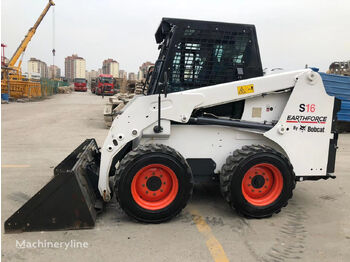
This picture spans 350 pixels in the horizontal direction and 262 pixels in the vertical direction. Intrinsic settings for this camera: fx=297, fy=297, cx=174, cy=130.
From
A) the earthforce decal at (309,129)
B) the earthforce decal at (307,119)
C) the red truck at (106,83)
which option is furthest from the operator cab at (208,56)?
the red truck at (106,83)

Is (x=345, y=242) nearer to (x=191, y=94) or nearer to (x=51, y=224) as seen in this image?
(x=191, y=94)

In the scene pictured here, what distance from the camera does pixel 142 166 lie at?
138 inches

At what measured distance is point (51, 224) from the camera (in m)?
3.32

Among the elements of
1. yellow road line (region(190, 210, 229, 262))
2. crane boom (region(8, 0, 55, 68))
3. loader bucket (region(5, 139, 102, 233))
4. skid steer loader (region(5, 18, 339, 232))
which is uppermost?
crane boom (region(8, 0, 55, 68))

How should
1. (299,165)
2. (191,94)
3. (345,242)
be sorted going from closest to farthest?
1. (345,242)
2. (191,94)
3. (299,165)

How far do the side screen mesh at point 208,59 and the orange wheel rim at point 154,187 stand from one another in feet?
3.80

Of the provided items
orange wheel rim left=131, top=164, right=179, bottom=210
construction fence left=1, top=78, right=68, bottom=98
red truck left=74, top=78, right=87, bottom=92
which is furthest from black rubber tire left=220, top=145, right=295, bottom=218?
red truck left=74, top=78, right=87, bottom=92

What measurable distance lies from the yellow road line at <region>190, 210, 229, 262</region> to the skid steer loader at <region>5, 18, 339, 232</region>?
314 millimetres

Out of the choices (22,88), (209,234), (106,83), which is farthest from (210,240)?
(106,83)

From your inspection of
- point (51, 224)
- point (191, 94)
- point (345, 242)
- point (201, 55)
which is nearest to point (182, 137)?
point (191, 94)

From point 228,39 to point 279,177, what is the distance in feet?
6.37

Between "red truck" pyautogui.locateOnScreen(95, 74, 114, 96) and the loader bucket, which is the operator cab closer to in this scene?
the loader bucket

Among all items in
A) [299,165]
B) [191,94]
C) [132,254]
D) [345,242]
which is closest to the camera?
[132,254]

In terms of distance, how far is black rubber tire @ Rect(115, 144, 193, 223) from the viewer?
11.4 feet
